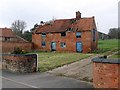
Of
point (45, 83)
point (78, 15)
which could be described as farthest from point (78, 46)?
point (45, 83)

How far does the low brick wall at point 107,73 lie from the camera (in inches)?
482

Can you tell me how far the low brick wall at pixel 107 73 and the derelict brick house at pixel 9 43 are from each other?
31.9m

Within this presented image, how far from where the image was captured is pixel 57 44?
4431 cm

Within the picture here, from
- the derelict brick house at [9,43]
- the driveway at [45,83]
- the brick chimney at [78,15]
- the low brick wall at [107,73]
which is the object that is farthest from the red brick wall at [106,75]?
the brick chimney at [78,15]

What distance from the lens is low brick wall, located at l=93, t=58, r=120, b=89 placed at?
12234 mm

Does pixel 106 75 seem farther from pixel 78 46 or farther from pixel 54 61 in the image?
pixel 78 46

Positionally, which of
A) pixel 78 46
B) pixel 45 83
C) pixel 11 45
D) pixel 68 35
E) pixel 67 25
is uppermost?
pixel 67 25

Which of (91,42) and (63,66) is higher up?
(91,42)

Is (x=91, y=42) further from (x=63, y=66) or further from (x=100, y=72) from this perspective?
(x=100, y=72)

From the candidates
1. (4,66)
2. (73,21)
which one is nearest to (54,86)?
(4,66)

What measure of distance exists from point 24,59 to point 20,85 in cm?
578

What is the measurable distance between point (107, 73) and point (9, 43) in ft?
112

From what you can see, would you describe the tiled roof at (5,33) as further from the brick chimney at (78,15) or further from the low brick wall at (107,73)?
the low brick wall at (107,73)

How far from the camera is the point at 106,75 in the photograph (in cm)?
1262
